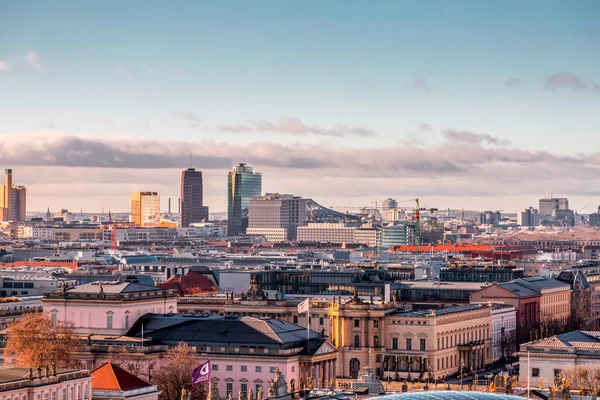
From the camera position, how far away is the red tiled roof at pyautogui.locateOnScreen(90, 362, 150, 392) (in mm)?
100625

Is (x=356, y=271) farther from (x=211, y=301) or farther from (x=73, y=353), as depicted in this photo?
(x=73, y=353)

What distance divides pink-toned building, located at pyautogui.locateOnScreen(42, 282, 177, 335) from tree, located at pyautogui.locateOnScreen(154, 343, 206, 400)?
12.4m

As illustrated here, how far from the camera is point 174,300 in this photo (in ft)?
461

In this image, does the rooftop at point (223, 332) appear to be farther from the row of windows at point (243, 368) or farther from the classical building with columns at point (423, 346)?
the classical building with columns at point (423, 346)

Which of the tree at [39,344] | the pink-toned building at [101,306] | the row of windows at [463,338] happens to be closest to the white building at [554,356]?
the row of windows at [463,338]

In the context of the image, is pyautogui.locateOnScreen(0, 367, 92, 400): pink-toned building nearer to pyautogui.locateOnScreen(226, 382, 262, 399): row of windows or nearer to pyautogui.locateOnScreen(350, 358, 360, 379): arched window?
pyautogui.locateOnScreen(226, 382, 262, 399): row of windows

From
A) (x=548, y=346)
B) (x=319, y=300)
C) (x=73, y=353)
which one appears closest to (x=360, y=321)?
(x=319, y=300)

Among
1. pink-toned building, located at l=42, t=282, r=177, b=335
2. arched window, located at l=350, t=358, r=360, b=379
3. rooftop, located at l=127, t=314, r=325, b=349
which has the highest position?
pink-toned building, located at l=42, t=282, r=177, b=335

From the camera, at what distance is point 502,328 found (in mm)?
168875

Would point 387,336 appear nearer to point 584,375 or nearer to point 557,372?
point 557,372

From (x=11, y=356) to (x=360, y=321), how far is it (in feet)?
124

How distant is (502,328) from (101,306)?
49083 millimetres

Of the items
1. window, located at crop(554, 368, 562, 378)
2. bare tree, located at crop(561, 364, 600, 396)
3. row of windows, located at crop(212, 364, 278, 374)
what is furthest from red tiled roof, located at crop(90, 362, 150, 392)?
window, located at crop(554, 368, 562, 378)

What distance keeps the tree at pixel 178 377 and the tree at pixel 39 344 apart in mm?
5719
